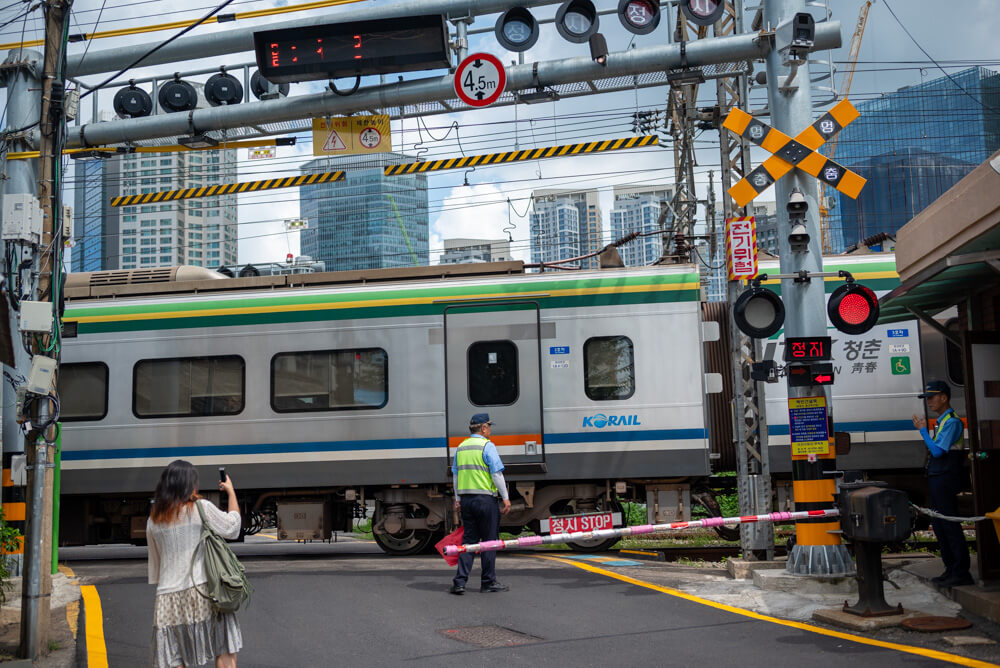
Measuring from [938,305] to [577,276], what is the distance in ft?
14.6

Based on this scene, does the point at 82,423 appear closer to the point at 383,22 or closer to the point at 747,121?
the point at 383,22

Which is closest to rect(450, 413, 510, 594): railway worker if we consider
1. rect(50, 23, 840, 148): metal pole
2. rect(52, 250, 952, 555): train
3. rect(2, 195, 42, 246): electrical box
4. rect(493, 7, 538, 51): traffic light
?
rect(52, 250, 952, 555): train

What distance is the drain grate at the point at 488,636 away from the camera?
7814 millimetres

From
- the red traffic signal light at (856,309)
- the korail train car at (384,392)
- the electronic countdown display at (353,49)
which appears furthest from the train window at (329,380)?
the red traffic signal light at (856,309)

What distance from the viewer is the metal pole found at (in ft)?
38.2

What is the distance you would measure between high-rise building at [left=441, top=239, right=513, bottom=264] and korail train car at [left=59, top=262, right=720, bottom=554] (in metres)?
9.39

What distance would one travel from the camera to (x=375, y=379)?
13.3 m

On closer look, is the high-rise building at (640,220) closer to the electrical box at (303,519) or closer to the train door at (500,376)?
the train door at (500,376)

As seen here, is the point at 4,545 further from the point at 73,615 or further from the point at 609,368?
the point at 609,368

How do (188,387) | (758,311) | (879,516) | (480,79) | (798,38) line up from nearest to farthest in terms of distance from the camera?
(879,516), (758,311), (798,38), (480,79), (188,387)

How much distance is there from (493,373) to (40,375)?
6.38 meters

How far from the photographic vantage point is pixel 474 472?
1000 cm

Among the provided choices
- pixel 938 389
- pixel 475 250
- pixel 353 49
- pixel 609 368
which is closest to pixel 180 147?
pixel 353 49

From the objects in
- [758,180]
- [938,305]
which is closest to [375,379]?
[758,180]
